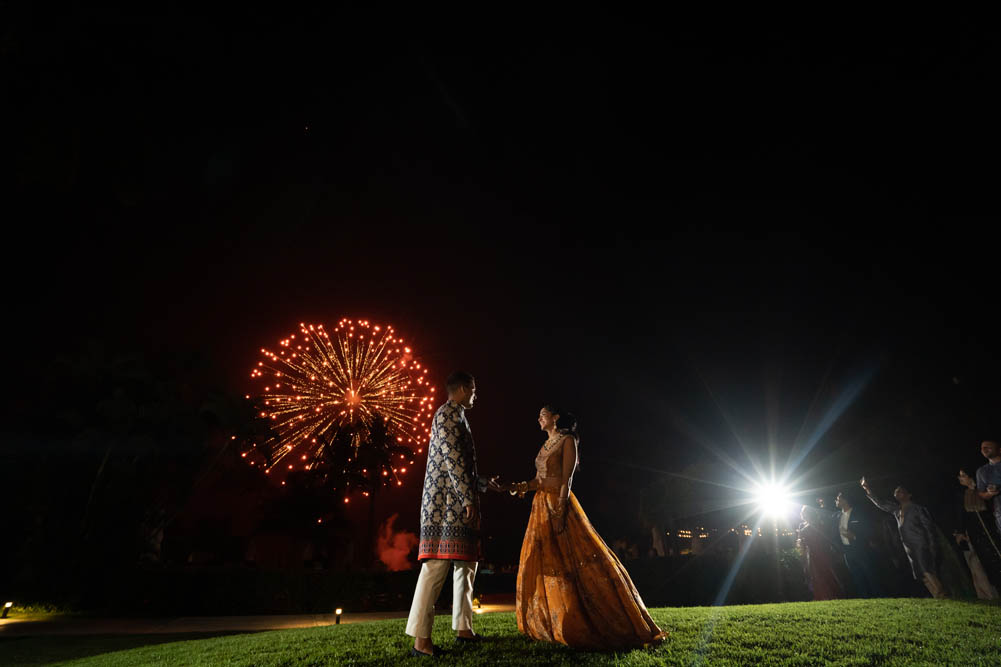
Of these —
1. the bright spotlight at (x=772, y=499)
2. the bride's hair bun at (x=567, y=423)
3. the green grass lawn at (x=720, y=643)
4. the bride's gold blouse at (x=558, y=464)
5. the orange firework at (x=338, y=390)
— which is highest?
the orange firework at (x=338, y=390)

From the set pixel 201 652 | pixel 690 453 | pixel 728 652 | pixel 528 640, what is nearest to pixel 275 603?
pixel 201 652

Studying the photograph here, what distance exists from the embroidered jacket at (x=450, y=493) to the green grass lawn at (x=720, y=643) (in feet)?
2.85

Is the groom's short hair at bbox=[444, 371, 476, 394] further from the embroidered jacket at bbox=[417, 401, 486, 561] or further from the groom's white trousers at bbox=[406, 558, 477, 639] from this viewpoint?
the groom's white trousers at bbox=[406, 558, 477, 639]

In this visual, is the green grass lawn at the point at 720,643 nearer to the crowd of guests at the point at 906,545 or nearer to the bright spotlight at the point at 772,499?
the crowd of guests at the point at 906,545

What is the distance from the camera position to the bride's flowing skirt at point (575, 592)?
4.88 meters

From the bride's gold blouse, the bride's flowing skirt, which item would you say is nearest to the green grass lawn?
the bride's flowing skirt

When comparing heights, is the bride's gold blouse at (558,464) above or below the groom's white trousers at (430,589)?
above

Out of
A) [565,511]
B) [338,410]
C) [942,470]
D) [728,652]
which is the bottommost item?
[728,652]

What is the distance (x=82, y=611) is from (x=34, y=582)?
186cm

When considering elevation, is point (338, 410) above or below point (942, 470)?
above

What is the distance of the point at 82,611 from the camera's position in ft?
50.0

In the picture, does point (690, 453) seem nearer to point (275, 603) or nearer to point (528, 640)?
point (275, 603)

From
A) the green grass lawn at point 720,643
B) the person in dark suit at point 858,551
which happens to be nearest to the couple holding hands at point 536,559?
the green grass lawn at point 720,643

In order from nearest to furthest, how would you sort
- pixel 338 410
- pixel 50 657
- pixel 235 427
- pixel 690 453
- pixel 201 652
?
pixel 201 652 → pixel 50 657 → pixel 235 427 → pixel 338 410 → pixel 690 453
